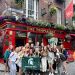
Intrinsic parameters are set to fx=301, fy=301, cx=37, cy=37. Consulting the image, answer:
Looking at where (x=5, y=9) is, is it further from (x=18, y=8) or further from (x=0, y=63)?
(x=0, y=63)

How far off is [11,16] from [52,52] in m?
6.36

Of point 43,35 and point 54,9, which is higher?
point 54,9

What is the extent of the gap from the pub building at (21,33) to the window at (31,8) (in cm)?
116

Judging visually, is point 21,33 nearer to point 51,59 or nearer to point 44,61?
point 51,59

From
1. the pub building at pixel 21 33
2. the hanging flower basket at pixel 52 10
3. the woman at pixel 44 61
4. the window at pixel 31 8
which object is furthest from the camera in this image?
the hanging flower basket at pixel 52 10

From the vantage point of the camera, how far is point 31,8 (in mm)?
23703

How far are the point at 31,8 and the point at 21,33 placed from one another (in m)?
2.77

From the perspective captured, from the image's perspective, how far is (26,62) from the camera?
14.7 metres

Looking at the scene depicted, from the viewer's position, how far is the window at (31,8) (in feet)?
75.6

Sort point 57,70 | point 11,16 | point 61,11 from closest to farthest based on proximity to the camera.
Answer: point 57,70 < point 11,16 < point 61,11

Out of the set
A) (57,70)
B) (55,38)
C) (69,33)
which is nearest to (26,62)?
(57,70)

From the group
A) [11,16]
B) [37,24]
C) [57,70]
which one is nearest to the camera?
[57,70]

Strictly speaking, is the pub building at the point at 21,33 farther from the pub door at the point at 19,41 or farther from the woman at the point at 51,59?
the woman at the point at 51,59

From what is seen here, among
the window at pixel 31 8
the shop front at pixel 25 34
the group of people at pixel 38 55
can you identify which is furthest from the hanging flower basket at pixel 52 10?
the group of people at pixel 38 55
